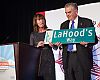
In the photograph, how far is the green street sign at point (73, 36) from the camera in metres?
2.85

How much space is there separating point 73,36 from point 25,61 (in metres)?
0.62

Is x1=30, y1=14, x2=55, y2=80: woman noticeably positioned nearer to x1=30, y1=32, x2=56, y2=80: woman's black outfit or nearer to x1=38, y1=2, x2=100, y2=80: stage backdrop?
x1=30, y1=32, x2=56, y2=80: woman's black outfit

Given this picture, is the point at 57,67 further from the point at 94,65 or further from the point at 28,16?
the point at 28,16

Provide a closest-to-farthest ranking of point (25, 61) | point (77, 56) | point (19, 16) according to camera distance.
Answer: point (25, 61) < point (77, 56) < point (19, 16)

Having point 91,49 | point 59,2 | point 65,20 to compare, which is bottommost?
point 91,49

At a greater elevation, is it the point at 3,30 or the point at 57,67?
the point at 3,30

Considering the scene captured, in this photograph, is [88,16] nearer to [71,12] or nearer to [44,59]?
[71,12]

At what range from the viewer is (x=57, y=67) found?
3412 mm

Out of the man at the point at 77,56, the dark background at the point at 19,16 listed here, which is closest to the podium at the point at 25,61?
the man at the point at 77,56

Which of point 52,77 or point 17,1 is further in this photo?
point 17,1

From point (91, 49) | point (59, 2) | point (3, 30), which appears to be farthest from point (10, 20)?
point (91, 49)

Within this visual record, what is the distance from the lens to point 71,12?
10.5 ft

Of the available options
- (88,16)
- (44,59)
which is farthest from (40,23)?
(88,16)

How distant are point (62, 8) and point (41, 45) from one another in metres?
0.59
